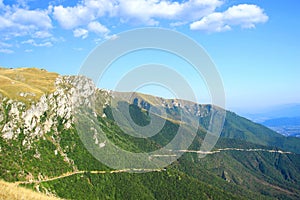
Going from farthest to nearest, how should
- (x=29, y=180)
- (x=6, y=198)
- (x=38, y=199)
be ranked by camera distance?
1. (x=29, y=180)
2. (x=38, y=199)
3. (x=6, y=198)

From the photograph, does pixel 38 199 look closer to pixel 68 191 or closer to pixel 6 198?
pixel 6 198

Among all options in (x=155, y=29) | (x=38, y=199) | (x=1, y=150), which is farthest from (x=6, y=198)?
(x=1, y=150)

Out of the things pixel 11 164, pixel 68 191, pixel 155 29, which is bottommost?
pixel 68 191

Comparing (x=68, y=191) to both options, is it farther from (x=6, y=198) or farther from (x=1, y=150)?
(x=6, y=198)

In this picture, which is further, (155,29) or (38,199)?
(155,29)

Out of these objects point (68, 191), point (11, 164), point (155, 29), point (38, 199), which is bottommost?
point (68, 191)

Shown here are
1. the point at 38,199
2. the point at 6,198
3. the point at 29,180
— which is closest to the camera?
the point at 6,198

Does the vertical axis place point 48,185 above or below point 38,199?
below

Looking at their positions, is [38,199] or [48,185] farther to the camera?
[48,185]

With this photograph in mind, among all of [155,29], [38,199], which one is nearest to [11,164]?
[155,29]
